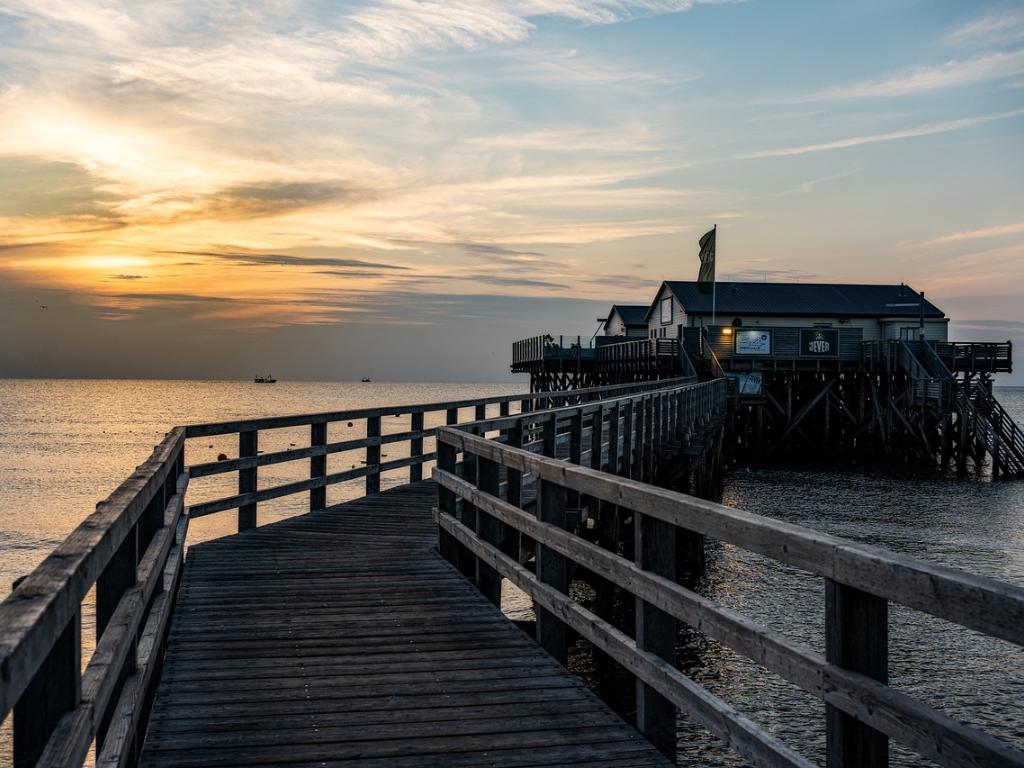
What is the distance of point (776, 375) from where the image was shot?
4869 cm

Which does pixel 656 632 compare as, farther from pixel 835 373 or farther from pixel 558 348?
pixel 558 348

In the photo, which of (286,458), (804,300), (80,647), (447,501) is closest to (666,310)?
(804,300)

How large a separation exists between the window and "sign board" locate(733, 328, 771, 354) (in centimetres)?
1154

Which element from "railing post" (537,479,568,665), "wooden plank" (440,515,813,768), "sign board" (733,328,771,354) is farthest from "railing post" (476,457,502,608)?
"sign board" (733,328,771,354)

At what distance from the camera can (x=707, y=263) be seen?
2012 inches

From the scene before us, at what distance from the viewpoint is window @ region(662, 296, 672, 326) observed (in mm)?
61094

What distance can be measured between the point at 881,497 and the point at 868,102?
14167 mm

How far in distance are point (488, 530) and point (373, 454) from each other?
595 cm

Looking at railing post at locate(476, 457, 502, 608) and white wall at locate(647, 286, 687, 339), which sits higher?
white wall at locate(647, 286, 687, 339)

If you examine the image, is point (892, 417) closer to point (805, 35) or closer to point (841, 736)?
point (805, 35)

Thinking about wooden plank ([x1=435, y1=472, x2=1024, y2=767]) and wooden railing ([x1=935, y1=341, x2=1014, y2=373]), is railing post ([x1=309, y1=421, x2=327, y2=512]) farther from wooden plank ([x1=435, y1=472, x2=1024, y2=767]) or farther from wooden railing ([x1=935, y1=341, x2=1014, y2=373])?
wooden railing ([x1=935, y1=341, x2=1014, y2=373])

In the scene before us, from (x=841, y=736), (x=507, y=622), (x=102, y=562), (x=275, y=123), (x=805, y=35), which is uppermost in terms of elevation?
(x=805, y=35)

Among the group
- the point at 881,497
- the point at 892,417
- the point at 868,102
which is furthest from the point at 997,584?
the point at 892,417

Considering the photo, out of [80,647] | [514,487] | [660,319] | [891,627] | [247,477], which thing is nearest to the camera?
[80,647]
